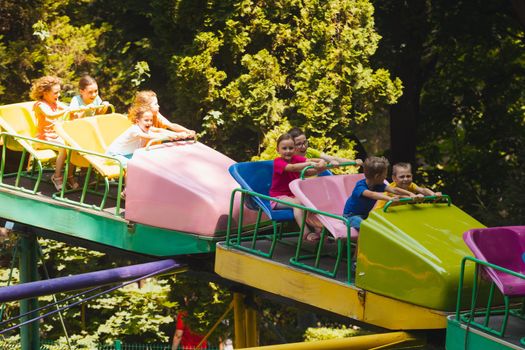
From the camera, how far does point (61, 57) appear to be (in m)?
16.3

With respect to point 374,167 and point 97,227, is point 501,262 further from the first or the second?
point 97,227

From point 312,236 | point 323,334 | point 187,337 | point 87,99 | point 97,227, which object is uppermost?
point 87,99

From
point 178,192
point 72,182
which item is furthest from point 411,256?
point 72,182

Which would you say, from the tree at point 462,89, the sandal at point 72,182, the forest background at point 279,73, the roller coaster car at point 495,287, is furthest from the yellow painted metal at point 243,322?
the tree at point 462,89

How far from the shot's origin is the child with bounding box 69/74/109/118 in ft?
38.9

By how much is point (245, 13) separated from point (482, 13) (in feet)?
15.9

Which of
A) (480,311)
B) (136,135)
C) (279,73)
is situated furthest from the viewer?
(279,73)

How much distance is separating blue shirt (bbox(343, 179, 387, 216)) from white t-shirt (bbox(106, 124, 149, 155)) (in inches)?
107

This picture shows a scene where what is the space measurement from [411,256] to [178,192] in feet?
8.96

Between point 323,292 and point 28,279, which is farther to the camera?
point 28,279

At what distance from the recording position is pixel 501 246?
8.09 meters

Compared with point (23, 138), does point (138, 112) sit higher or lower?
higher

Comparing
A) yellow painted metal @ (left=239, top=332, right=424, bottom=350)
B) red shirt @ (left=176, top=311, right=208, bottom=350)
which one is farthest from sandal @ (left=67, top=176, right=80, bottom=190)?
red shirt @ (left=176, top=311, right=208, bottom=350)

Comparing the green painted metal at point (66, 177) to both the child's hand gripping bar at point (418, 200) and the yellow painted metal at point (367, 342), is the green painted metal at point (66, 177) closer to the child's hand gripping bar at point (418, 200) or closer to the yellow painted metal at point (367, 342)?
the child's hand gripping bar at point (418, 200)
